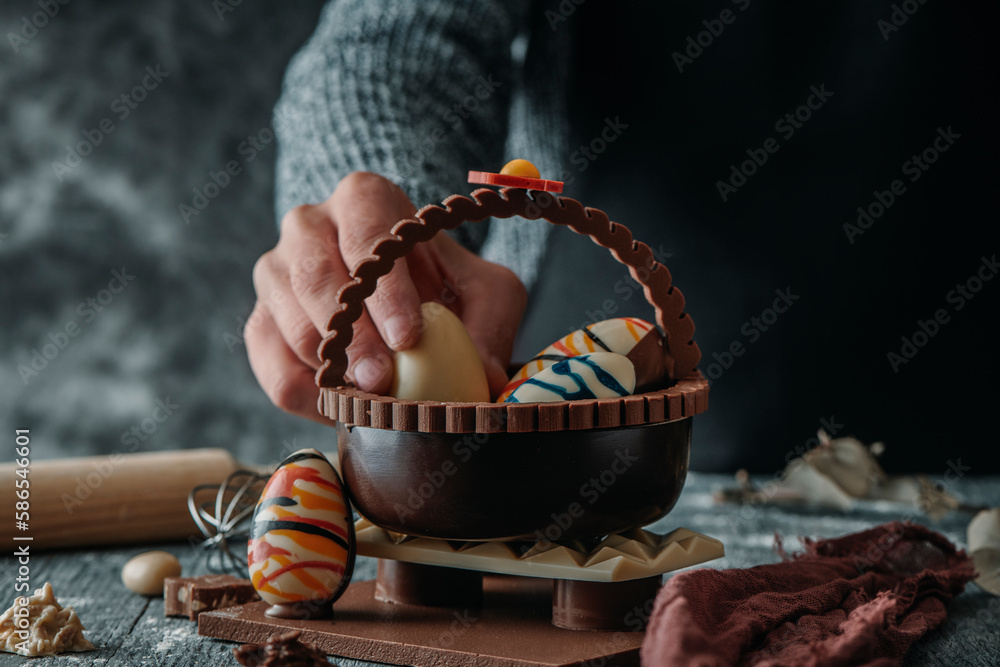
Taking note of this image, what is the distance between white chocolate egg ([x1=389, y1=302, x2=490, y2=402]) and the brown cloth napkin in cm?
18

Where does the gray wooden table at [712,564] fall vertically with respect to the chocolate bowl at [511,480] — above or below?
below

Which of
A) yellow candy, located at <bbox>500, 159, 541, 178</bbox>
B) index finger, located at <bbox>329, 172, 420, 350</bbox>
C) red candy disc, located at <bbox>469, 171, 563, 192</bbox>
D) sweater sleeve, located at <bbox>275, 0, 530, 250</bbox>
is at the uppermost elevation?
sweater sleeve, located at <bbox>275, 0, 530, 250</bbox>

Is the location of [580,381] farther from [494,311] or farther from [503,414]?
[494,311]

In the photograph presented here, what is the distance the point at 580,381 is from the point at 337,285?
258mm

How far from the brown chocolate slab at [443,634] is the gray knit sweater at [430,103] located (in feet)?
1.57

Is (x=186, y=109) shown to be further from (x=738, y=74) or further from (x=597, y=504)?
(x=597, y=504)

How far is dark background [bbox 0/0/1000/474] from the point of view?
3.77ft

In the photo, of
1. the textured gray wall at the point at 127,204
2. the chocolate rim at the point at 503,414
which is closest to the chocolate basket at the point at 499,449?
the chocolate rim at the point at 503,414

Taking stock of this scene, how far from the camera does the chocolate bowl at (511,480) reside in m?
0.48

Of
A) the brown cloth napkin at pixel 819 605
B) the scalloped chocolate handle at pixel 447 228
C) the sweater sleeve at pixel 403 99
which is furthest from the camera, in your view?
the sweater sleeve at pixel 403 99

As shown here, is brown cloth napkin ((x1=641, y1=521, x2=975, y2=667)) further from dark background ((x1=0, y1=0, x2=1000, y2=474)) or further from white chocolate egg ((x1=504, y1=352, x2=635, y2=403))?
dark background ((x1=0, y1=0, x2=1000, y2=474))

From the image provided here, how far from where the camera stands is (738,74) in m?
1.19

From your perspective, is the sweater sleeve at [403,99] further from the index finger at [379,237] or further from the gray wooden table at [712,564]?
the gray wooden table at [712,564]

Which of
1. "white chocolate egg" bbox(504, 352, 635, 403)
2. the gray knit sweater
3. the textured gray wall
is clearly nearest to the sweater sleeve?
the gray knit sweater
